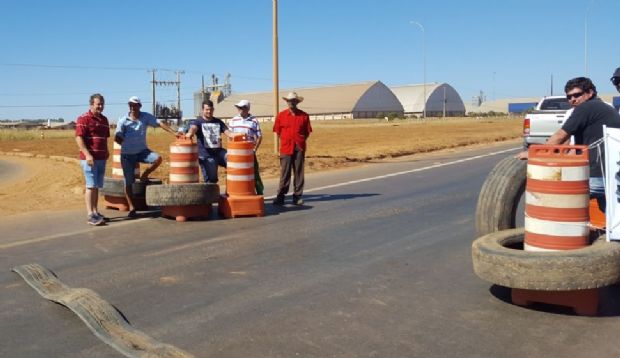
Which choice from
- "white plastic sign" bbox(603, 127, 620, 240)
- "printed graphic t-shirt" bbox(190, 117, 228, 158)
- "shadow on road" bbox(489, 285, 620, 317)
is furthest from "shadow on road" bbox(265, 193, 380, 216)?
"white plastic sign" bbox(603, 127, 620, 240)

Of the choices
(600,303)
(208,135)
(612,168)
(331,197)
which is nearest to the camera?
(600,303)

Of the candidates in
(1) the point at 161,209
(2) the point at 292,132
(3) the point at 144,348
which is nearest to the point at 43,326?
(3) the point at 144,348

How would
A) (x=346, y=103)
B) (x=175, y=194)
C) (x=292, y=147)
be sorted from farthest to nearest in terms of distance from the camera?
(x=346, y=103) → (x=292, y=147) → (x=175, y=194)

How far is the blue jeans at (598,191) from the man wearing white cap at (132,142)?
247 inches

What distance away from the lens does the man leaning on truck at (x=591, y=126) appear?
5.50 metres

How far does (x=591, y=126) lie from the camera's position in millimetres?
5547

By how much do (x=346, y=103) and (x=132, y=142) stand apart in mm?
111962

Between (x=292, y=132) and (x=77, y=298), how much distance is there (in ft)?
19.1

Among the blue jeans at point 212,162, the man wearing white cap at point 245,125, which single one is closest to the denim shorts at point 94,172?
the blue jeans at point 212,162

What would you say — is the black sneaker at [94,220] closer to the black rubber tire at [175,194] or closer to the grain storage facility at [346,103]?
the black rubber tire at [175,194]

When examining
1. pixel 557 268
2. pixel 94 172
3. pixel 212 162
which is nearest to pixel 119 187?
pixel 94 172

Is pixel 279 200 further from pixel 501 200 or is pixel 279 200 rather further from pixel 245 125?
pixel 501 200

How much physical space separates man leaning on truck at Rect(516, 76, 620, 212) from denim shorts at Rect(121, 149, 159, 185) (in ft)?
19.5

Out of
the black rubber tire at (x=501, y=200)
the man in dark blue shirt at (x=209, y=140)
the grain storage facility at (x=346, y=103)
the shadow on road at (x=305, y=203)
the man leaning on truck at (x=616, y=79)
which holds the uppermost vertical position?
the grain storage facility at (x=346, y=103)
